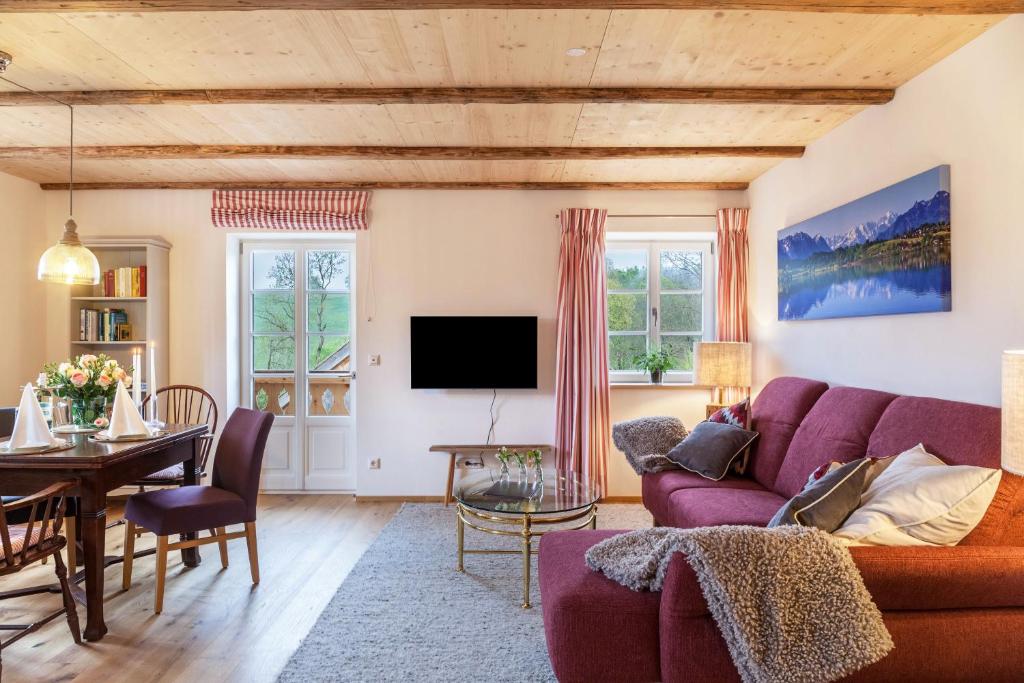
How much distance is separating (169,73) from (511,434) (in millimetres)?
3167

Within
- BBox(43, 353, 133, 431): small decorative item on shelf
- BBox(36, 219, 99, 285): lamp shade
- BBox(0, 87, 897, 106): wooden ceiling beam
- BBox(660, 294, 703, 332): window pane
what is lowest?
BBox(43, 353, 133, 431): small decorative item on shelf

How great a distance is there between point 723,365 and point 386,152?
268 cm

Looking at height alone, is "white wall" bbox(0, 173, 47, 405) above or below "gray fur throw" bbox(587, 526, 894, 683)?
above

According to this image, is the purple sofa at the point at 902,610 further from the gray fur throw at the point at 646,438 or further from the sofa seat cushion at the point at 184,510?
the sofa seat cushion at the point at 184,510

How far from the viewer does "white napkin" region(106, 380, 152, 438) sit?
2.88 metres

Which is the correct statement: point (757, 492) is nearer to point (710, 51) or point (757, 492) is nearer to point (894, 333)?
point (894, 333)

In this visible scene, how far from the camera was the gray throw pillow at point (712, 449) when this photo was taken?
10.8ft

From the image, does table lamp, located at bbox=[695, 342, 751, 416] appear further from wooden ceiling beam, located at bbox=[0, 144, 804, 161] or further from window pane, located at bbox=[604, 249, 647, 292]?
wooden ceiling beam, located at bbox=[0, 144, 804, 161]

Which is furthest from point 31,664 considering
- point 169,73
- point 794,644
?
point 794,644

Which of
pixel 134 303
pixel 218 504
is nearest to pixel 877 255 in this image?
pixel 218 504

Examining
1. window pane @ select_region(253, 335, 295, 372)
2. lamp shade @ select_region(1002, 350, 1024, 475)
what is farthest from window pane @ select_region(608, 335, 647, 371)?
lamp shade @ select_region(1002, 350, 1024, 475)

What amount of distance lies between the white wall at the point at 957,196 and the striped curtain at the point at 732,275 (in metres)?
1.02

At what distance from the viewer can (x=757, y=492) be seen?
3029 mm

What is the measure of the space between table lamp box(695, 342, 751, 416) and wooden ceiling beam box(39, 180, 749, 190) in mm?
1270
